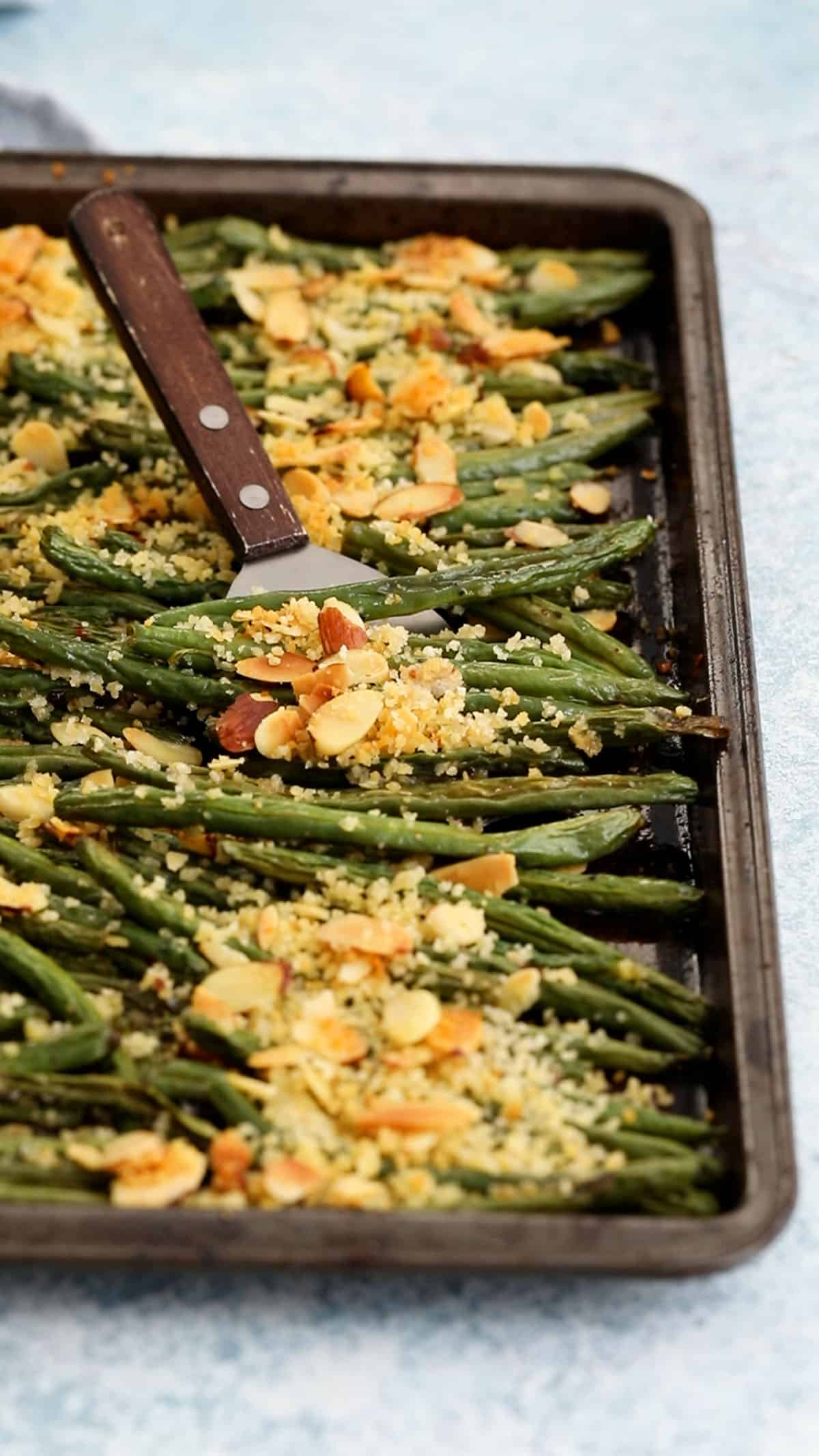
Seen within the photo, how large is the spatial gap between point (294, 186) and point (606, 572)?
1662 millimetres

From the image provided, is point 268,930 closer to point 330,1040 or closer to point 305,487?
point 330,1040

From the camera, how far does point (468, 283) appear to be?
516cm

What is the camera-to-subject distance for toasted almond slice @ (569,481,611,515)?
4598mm

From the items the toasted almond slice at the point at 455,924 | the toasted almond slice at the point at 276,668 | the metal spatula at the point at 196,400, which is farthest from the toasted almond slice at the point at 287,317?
the toasted almond slice at the point at 455,924

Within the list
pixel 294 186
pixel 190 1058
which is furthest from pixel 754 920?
pixel 294 186

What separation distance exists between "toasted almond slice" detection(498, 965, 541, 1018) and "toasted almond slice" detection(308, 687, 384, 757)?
66cm

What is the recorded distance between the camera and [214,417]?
14.4ft

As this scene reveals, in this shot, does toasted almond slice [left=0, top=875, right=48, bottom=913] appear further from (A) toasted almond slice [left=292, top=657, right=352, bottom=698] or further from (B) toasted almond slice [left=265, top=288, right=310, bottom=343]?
(B) toasted almond slice [left=265, top=288, right=310, bottom=343]

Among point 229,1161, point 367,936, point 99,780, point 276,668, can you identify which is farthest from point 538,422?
point 229,1161

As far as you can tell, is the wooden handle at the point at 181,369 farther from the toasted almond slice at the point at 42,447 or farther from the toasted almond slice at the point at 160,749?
the toasted almond slice at the point at 160,749

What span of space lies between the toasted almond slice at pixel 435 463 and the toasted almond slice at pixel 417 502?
43mm

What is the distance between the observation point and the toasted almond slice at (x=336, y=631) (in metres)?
3.94

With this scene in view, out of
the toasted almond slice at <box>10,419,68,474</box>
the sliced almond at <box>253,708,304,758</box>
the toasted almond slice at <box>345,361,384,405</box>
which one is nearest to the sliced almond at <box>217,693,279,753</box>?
the sliced almond at <box>253,708,304,758</box>

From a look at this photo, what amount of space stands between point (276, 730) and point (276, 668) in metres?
0.17
